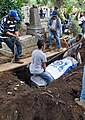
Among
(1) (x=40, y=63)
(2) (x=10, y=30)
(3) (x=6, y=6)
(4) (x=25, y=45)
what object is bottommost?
(4) (x=25, y=45)

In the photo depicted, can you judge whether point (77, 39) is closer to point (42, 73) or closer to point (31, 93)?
point (42, 73)

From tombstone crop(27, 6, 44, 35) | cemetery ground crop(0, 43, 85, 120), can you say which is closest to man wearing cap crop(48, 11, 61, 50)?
tombstone crop(27, 6, 44, 35)

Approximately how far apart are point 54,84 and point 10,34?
2.31 metres

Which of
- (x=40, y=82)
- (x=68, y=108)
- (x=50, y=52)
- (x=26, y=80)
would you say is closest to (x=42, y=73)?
(x=40, y=82)

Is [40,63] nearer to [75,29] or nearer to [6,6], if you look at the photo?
[6,6]

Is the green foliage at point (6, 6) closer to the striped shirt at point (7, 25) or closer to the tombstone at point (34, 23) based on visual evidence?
the tombstone at point (34, 23)

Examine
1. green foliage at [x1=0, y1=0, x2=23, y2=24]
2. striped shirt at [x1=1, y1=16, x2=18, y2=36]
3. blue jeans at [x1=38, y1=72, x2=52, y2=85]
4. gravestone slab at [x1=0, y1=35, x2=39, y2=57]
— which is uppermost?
green foliage at [x1=0, y1=0, x2=23, y2=24]

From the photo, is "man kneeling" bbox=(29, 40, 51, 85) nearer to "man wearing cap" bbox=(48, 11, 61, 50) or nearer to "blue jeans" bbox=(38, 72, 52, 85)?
"blue jeans" bbox=(38, 72, 52, 85)

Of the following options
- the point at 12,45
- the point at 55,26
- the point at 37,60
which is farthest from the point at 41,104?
the point at 55,26

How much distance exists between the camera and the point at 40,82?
7.22m

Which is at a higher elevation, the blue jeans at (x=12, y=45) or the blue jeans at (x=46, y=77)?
the blue jeans at (x=12, y=45)

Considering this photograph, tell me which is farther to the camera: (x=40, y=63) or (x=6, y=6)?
(x=6, y=6)

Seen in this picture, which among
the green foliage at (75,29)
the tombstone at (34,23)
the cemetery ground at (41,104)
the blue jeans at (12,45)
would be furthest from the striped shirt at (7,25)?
the green foliage at (75,29)

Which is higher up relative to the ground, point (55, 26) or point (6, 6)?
point (6, 6)
